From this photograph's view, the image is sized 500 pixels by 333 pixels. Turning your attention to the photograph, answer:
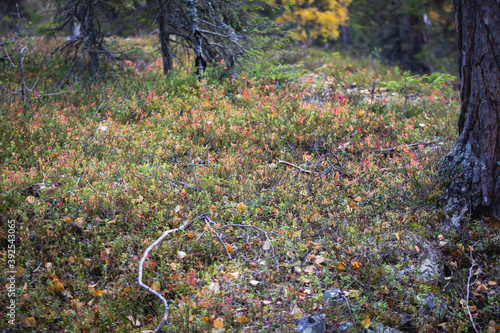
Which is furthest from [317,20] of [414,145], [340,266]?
[340,266]

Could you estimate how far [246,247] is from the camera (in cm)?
381

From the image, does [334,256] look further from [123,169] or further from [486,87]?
[123,169]

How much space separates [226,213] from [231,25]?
696cm

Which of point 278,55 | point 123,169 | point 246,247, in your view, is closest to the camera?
point 246,247

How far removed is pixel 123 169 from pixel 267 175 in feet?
6.93

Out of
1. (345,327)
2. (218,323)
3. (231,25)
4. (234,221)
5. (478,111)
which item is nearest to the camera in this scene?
(218,323)

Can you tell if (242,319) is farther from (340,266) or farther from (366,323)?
(340,266)

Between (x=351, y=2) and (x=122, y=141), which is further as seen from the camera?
(x=351, y=2)

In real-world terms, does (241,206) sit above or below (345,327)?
above

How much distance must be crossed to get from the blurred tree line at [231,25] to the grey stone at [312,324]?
665cm

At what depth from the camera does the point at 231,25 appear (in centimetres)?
937

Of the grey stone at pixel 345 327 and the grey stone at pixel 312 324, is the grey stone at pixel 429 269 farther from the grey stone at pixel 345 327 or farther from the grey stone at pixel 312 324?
the grey stone at pixel 312 324

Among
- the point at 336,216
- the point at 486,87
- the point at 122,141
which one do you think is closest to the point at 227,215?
the point at 336,216

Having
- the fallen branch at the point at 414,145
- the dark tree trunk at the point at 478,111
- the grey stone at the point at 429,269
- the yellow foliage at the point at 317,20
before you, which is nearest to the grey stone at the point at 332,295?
the grey stone at the point at 429,269
